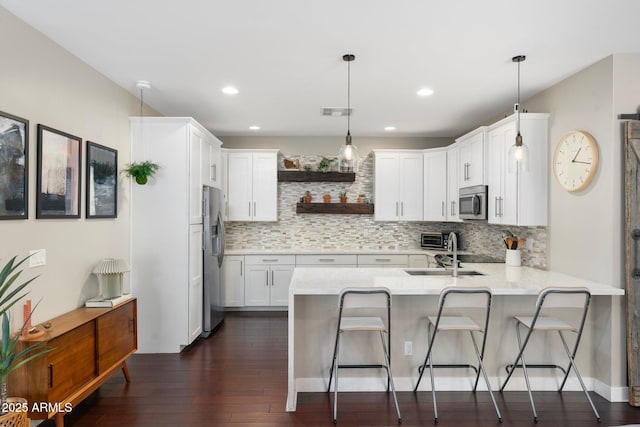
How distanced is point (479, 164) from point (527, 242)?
3.35ft

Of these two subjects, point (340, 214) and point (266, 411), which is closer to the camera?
point (266, 411)

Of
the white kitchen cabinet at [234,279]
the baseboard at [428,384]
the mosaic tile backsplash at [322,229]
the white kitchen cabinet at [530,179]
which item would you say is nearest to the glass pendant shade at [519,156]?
the white kitchen cabinet at [530,179]

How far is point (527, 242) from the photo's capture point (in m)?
3.93

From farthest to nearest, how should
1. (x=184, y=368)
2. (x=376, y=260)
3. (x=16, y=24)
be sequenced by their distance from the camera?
(x=376, y=260), (x=184, y=368), (x=16, y=24)

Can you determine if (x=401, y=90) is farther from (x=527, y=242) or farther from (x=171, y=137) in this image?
(x=171, y=137)

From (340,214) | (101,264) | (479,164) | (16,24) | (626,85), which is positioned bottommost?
(101,264)

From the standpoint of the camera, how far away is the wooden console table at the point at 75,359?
7.29ft

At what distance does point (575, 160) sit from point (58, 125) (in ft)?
13.2

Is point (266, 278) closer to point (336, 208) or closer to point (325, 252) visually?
point (325, 252)

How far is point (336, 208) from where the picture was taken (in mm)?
5793

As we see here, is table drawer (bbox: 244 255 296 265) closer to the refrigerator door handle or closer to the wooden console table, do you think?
the refrigerator door handle

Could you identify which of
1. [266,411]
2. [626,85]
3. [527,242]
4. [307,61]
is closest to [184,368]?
[266,411]

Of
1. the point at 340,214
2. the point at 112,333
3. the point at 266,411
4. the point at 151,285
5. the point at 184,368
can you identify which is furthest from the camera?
the point at 340,214

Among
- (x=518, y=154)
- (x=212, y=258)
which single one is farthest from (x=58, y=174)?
(x=518, y=154)
